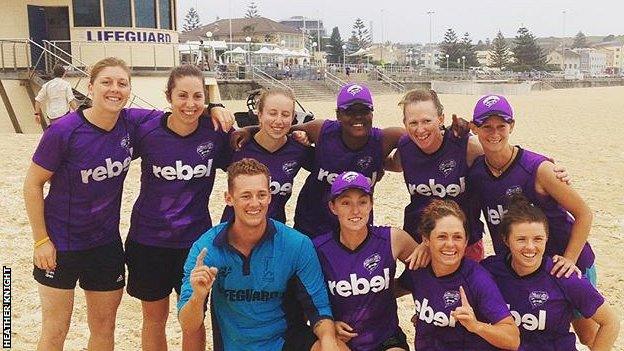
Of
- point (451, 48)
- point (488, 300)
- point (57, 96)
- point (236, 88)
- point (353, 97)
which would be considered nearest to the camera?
point (488, 300)

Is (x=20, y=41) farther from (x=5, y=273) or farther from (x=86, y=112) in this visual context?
(x=86, y=112)

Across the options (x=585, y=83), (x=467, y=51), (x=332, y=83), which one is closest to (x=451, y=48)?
(x=467, y=51)

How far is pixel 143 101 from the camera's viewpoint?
61.9 ft

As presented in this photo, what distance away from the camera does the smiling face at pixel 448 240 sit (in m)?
3.50

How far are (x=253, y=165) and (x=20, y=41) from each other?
17486 millimetres

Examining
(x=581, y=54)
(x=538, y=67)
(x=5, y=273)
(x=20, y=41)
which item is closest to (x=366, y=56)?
(x=538, y=67)

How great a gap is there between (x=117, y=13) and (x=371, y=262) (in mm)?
19044

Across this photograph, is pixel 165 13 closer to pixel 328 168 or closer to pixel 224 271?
pixel 328 168

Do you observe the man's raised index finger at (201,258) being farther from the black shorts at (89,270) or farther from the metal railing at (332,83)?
the metal railing at (332,83)

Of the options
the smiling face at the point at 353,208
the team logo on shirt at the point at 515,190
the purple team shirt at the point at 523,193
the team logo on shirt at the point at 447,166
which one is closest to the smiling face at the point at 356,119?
the team logo on shirt at the point at 447,166

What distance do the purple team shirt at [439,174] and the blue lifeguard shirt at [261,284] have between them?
108 centimetres

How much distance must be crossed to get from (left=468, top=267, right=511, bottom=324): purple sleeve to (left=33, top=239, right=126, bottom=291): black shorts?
241 centimetres

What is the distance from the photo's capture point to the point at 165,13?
21406 mm

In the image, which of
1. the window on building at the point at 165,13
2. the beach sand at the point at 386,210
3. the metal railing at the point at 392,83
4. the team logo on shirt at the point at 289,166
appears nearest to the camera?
the team logo on shirt at the point at 289,166
